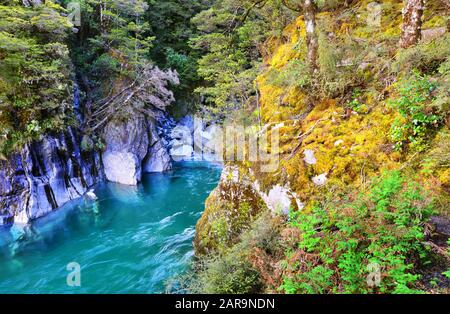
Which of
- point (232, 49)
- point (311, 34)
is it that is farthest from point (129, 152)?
point (311, 34)

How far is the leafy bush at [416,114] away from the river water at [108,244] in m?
5.31

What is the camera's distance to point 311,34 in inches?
227

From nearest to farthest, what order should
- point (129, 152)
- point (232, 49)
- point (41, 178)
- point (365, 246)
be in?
point (365, 246), point (41, 178), point (232, 49), point (129, 152)

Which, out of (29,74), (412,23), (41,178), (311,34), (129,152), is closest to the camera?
(412,23)

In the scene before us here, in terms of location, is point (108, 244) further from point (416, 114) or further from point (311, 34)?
point (416, 114)

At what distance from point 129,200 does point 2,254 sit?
5431mm

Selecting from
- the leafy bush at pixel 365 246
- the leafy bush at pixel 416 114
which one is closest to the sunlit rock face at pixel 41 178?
the leafy bush at pixel 365 246

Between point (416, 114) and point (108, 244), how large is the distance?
30.5 feet

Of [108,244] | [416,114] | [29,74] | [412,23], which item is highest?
[29,74]

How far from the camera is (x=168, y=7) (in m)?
21.1

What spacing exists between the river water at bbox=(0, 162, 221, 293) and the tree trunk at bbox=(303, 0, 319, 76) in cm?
535

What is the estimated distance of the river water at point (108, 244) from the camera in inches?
295

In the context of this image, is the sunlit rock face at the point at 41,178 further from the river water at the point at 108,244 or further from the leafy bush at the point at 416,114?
the leafy bush at the point at 416,114
